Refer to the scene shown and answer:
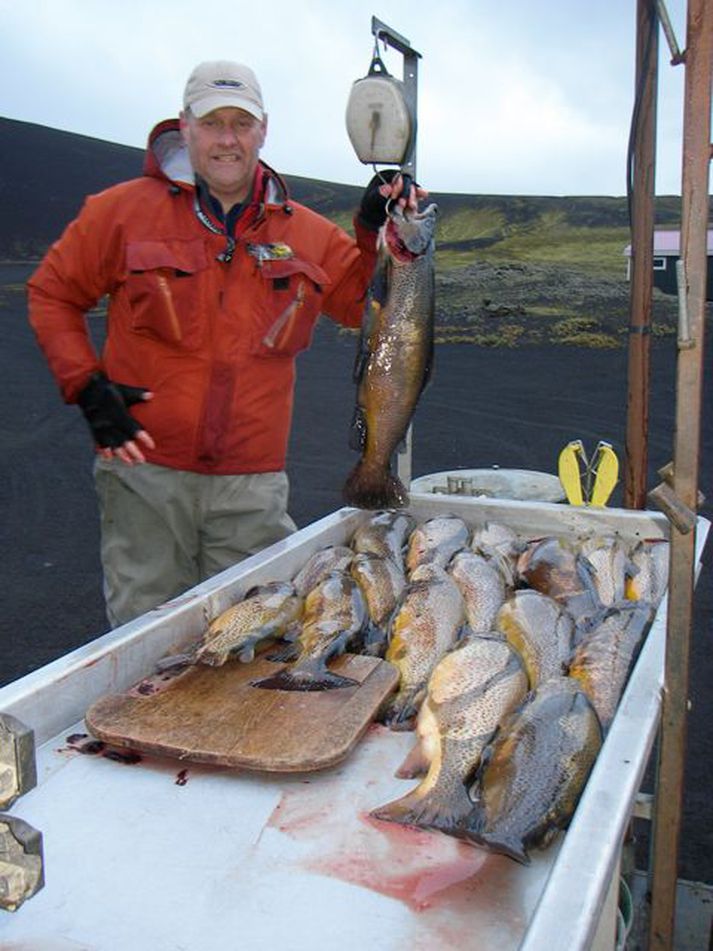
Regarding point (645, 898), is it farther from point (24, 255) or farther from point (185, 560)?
point (24, 255)

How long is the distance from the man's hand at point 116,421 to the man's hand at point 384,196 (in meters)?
1.07

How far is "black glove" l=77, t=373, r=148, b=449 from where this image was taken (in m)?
3.52

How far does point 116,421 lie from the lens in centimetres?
353

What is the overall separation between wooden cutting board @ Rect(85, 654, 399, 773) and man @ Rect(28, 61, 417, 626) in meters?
1.20

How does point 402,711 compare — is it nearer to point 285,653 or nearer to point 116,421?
point 285,653

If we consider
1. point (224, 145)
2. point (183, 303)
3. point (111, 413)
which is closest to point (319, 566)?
point (111, 413)

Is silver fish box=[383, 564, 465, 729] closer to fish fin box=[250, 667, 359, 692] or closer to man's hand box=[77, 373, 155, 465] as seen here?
fish fin box=[250, 667, 359, 692]

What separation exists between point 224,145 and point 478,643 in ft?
7.54

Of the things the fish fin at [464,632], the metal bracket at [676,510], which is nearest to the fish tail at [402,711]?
the fish fin at [464,632]

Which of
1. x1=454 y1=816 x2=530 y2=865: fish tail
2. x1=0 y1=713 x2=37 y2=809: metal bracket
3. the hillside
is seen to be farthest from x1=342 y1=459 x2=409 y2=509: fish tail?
the hillside

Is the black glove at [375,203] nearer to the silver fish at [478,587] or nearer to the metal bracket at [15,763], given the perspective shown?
the silver fish at [478,587]

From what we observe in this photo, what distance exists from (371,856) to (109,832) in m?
0.59

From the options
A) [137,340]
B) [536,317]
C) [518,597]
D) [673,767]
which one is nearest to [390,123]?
[137,340]

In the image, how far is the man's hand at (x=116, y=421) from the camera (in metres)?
3.52
